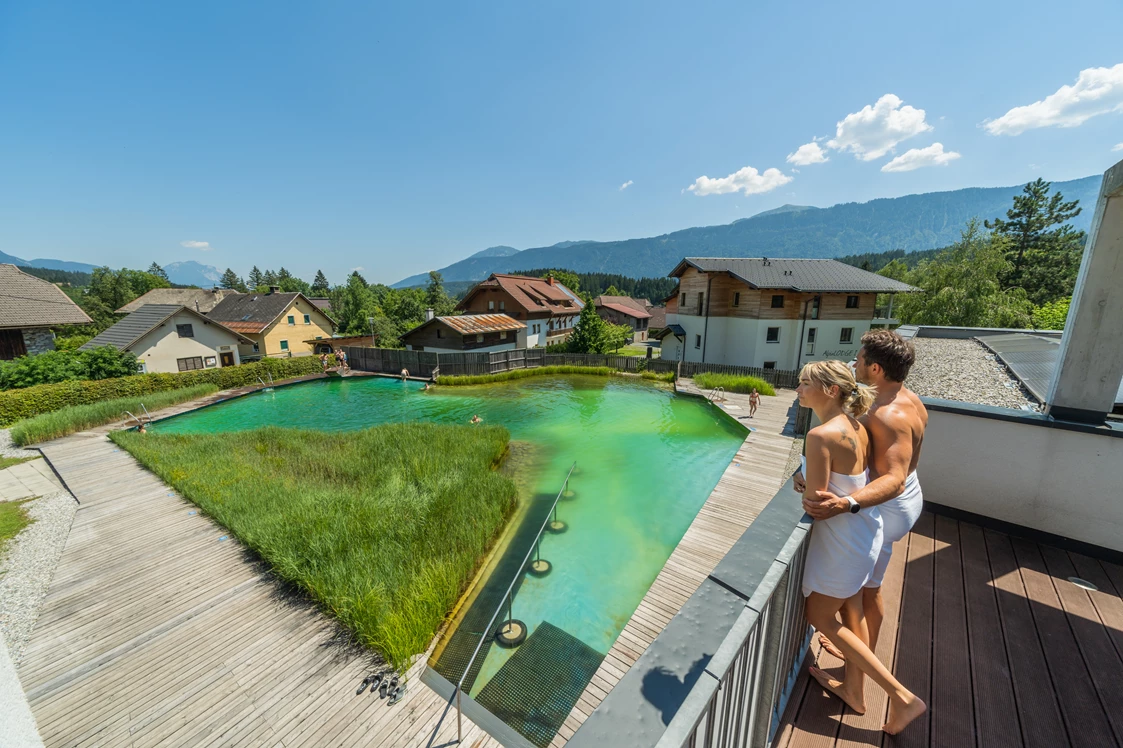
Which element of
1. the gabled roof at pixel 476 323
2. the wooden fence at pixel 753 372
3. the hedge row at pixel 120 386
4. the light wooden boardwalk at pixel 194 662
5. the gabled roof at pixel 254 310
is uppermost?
the gabled roof at pixel 254 310

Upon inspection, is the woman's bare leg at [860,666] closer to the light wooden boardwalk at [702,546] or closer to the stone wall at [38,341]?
the light wooden boardwalk at [702,546]

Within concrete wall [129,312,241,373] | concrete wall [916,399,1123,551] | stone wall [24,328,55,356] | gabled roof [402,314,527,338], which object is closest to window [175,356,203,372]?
concrete wall [129,312,241,373]

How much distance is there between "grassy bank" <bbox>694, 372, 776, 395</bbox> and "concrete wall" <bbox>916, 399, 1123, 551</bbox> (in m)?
15.1

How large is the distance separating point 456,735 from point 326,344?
115 ft

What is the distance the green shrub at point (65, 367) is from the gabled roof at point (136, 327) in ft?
5.43

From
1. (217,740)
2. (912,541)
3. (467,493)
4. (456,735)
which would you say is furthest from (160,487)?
(912,541)

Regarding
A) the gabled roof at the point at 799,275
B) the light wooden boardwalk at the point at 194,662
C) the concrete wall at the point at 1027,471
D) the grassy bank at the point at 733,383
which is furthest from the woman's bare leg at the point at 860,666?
the gabled roof at the point at 799,275

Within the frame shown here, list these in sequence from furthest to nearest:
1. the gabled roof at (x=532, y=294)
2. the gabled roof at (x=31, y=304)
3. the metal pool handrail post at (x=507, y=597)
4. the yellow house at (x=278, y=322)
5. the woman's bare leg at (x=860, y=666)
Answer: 1. the gabled roof at (x=532, y=294)
2. the yellow house at (x=278, y=322)
3. the gabled roof at (x=31, y=304)
4. the metal pool handrail post at (x=507, y=597)
5. the woman's bare leg at (x=860, y=666)

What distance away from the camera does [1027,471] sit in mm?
3576

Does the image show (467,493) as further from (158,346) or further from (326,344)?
(326,344)

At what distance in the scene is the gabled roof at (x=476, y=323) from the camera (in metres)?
25.5

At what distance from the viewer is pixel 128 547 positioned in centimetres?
677

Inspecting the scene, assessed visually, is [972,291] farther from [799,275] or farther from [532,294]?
[532,294]

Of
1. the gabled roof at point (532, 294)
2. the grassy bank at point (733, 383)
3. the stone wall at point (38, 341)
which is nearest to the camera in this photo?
the stone wall at point (38, 341)
